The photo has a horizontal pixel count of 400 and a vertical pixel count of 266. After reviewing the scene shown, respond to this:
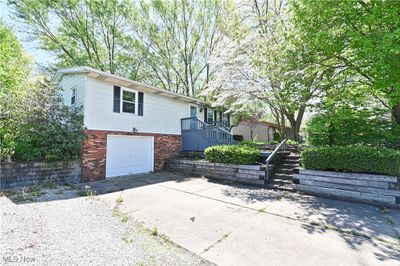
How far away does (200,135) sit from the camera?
37.0 feet

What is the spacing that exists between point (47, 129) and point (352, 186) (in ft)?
32.4

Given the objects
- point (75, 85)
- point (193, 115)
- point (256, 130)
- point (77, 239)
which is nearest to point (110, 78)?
point (75, 85)

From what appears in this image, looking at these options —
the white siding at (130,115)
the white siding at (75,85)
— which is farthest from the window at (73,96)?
the white siding at (130,115)

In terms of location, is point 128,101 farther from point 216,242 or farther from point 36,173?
point 216,242

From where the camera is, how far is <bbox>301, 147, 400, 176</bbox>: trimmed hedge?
549cm

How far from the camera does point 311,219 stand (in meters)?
4.43

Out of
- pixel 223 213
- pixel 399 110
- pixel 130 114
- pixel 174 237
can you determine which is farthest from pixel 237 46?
pixel 174 237

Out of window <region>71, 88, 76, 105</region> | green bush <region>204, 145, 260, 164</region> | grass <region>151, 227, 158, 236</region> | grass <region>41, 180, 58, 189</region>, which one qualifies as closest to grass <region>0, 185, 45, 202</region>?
grass <region>41, 180, 58, 189</region>

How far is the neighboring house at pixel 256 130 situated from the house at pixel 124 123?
9.64 metres

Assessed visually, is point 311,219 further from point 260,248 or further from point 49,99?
point 49,99

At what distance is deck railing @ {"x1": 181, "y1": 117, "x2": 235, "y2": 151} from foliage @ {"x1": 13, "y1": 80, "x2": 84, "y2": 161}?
5.66 meters

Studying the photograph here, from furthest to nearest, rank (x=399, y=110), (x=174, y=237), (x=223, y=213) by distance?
(x=399, y=110) < (x=223, y=213) < (x=174, y=237)

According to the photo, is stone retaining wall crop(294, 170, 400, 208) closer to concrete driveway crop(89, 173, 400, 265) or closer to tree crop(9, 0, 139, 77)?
concrete driveway crop(89, 173, 400, 265)

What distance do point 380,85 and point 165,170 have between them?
9201 mm
